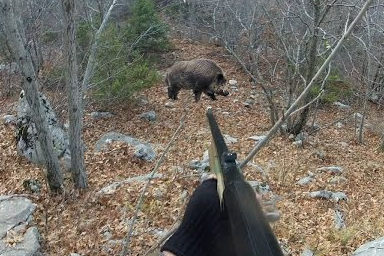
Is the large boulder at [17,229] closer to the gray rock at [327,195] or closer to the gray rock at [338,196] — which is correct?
the gray rock at [327,195]

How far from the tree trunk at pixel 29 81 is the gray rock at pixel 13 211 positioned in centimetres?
48

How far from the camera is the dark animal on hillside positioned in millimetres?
9703

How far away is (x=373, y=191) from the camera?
8.09 meters

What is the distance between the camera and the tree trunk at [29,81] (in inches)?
181

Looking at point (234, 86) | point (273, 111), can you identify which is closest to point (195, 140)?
point (273, 111)

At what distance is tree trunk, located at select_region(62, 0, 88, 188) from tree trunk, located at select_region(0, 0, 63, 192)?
0.92 ft

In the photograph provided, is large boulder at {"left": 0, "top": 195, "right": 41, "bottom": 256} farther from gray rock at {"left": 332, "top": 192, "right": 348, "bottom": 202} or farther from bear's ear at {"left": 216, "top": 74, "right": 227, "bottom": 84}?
bear's ear at {"left": 216, "top": 74, "right": 227, "bottom": 84}

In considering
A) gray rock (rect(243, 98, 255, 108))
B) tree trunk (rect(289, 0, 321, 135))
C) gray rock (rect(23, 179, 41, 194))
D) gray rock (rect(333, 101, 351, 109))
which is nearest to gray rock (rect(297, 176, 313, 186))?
tree trunk (rect(289, 0, 321, 135))

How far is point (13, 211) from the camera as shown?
5422mm

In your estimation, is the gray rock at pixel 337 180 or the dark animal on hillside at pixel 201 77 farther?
the dark animal on hillside at pixel 201 77

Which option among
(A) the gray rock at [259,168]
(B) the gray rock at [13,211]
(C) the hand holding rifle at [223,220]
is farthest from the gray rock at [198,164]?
(C) the hand holding rifle at [223,220]

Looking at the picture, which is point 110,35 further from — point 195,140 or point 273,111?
point 273,111

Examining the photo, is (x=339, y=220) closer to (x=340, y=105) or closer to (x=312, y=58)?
(x=312, y=58)

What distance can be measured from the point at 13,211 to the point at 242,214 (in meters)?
5.11
